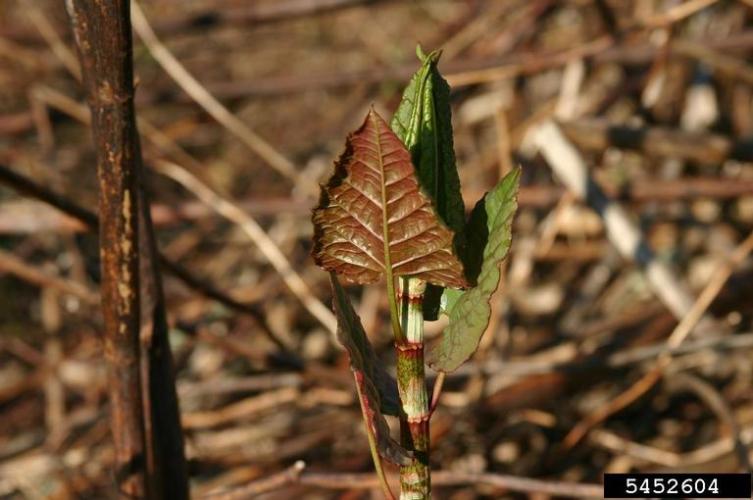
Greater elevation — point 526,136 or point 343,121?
point 343,121

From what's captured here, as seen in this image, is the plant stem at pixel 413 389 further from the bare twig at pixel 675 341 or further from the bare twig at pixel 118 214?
the bare twig at pixel 675 341

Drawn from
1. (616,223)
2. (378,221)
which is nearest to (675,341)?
(616,223)

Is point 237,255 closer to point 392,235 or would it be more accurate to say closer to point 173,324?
point 173,324

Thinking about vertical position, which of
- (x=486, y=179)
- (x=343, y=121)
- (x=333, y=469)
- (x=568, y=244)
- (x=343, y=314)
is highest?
(x=343, y=121)

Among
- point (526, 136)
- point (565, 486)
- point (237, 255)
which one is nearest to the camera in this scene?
point (565, 486)

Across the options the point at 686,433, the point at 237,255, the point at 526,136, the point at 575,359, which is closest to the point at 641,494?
the point at 575,359

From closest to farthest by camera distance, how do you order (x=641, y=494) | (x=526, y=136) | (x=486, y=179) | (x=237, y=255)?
1. (x=641, y=494)
2. (x=526, y=136)
3. (x=486, y=179)
4. (x=237, y=255)

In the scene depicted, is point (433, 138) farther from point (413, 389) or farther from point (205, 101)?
point (205, 101)
